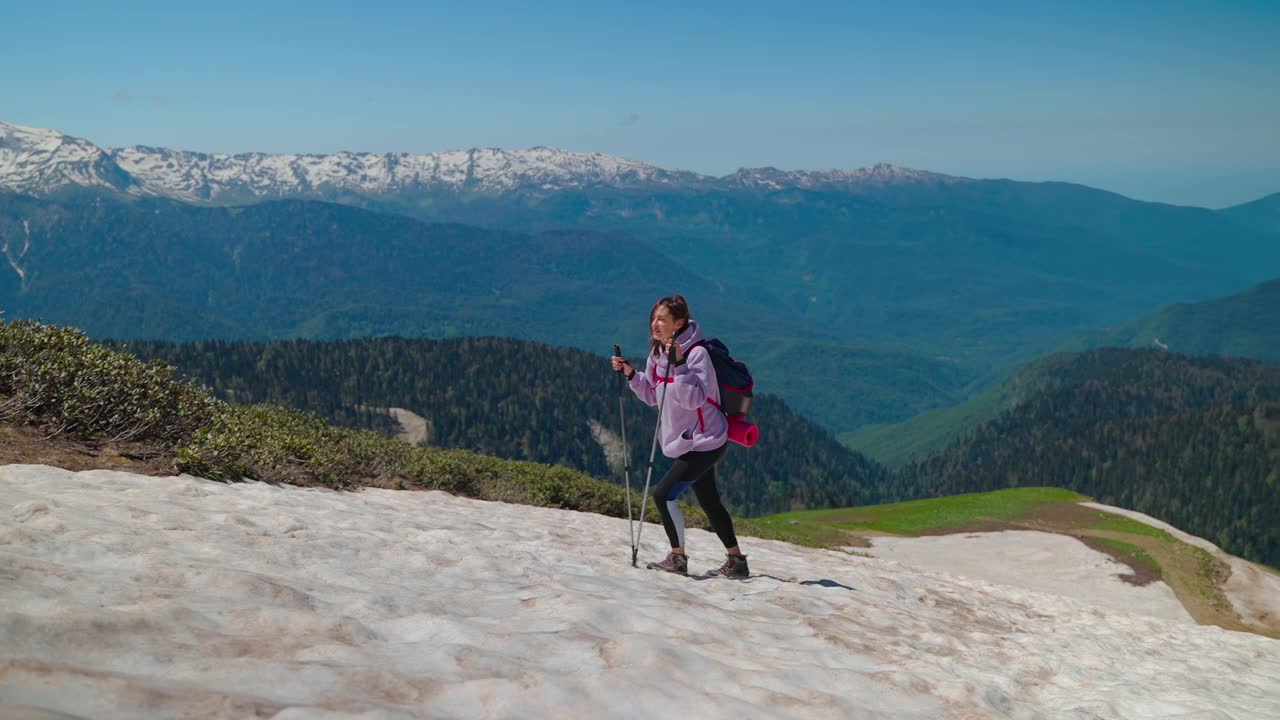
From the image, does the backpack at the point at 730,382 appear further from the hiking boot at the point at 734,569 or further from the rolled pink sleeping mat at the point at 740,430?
the hiking boot at the point at 734,569

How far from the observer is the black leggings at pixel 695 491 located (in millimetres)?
11383

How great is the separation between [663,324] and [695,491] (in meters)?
2.39

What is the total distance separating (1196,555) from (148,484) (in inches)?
1570

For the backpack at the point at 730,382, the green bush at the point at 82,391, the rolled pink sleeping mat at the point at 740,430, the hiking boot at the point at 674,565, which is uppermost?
the backpack at the point at 730,382

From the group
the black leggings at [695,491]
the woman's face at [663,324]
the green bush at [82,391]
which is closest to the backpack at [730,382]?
the woman's face at [663,324]

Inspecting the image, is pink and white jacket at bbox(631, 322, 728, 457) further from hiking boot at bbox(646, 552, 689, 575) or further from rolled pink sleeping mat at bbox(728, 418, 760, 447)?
hiking boot at bbox(646, 552, 689, 575)

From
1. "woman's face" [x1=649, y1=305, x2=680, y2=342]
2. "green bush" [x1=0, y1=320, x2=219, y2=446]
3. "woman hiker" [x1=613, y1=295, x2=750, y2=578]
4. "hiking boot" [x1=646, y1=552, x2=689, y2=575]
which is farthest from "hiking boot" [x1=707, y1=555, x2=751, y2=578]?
"green bush" [x1=0, y1=320, x2=219, y2=446]

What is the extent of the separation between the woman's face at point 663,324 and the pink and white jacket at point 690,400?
17 centimetres

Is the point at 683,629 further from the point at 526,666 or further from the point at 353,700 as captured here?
the point at 353,700

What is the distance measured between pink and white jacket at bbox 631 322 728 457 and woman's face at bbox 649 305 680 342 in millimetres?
171

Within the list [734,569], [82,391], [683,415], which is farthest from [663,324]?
[82,391]

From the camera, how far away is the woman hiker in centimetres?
1105

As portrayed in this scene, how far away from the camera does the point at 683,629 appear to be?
7938 millimetres

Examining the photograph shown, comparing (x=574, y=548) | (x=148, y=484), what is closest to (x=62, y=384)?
(x=148, y=484)
